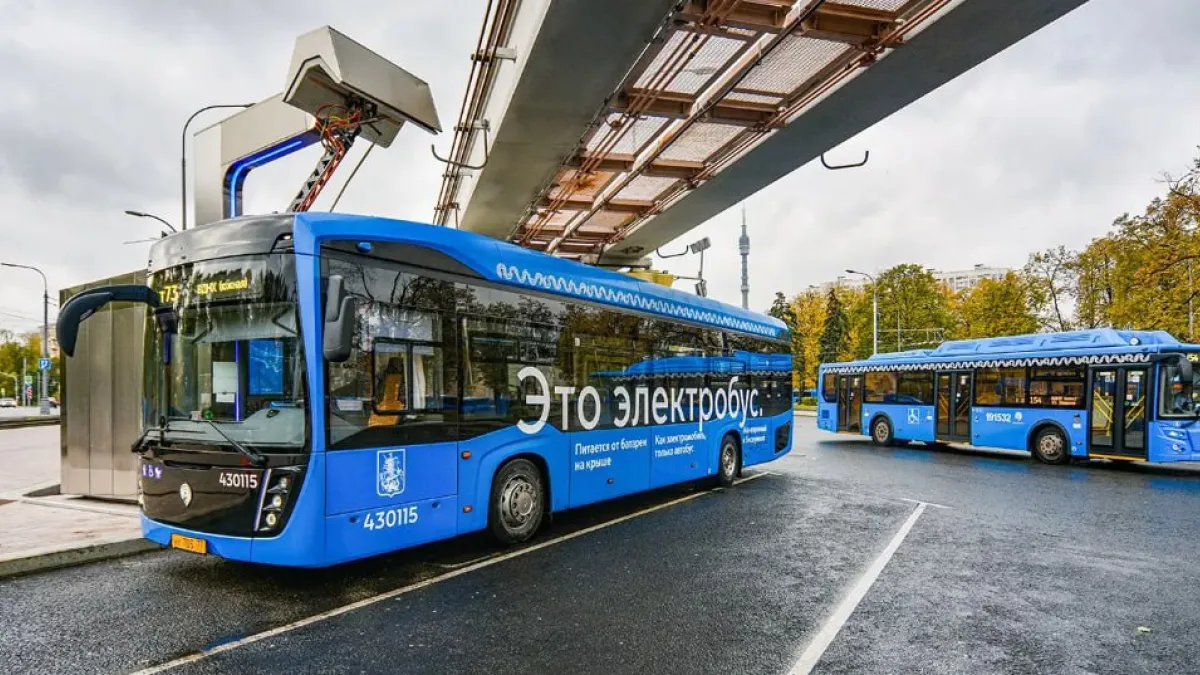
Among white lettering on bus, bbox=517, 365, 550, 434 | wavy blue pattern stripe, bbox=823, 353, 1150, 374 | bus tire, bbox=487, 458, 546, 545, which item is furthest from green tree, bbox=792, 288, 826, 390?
bus tire, bbox=487, 458, 546, 545

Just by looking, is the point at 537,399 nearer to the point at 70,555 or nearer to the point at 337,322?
the point at 337,322

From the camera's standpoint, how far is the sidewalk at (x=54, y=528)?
6.43 metres

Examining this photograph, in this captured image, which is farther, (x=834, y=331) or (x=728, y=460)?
(x=834, y=331)

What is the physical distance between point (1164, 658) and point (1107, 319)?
128 feet

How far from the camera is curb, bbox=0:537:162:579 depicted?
618 centimetres

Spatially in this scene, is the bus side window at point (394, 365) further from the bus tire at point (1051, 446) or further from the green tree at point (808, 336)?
the green tree at point (808, 336)

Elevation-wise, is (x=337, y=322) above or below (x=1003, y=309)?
below

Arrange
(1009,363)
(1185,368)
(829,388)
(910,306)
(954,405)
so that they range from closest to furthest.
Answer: (1185,368), (1009,363), (954,405), (829,388), (910,306)

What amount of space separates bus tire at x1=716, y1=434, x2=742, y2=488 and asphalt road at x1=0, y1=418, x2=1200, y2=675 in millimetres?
2546

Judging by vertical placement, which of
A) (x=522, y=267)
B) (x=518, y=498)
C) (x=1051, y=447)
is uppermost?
(x=522, y=267)

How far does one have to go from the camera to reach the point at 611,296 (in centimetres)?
913

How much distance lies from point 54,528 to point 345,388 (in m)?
5.04

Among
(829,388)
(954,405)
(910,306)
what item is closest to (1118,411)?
(954,405)

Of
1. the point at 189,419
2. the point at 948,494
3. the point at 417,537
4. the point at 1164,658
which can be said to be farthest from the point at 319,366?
the point at 948,494
